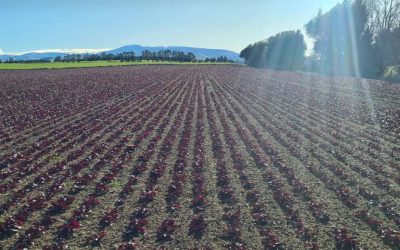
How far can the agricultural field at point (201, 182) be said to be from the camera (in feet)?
31.7

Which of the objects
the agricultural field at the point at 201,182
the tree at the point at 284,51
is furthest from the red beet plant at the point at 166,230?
the tree at the point at 284,51

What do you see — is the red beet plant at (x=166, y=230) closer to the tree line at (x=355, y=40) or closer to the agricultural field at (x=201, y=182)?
the agricultural field at (x=201, y=182)

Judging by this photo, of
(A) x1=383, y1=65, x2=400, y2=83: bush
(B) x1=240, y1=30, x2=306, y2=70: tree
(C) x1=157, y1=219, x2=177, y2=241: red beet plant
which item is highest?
(B) x1=240, y1=30, x2=306, y2=70: tree

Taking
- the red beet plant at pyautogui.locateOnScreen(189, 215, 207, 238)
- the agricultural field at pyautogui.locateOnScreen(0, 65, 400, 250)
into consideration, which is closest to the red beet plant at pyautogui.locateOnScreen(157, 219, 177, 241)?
the agricultural field at pyautogui.locateOnScreen(0, 65, 400, 250)

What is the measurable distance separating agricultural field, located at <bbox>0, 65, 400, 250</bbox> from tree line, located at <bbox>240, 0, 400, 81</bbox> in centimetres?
5376

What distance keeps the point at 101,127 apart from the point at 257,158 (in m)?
10.8

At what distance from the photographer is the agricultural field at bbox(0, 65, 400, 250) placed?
31.7ft

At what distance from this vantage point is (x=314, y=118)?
83.7 feet

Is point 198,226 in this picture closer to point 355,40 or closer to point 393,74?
point 393,74

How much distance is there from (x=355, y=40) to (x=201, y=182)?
76775 millimetres

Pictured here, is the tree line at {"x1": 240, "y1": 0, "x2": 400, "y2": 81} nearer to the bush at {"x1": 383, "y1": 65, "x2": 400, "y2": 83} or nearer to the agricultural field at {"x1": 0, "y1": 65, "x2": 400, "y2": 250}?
the bush at {"x1": 383, "y1": 65, "x2": 400, "y2": 83}

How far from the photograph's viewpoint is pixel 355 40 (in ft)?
265

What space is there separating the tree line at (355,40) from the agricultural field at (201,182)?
176 ft

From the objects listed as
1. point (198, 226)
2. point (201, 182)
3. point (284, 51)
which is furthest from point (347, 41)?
point (198, 226)
